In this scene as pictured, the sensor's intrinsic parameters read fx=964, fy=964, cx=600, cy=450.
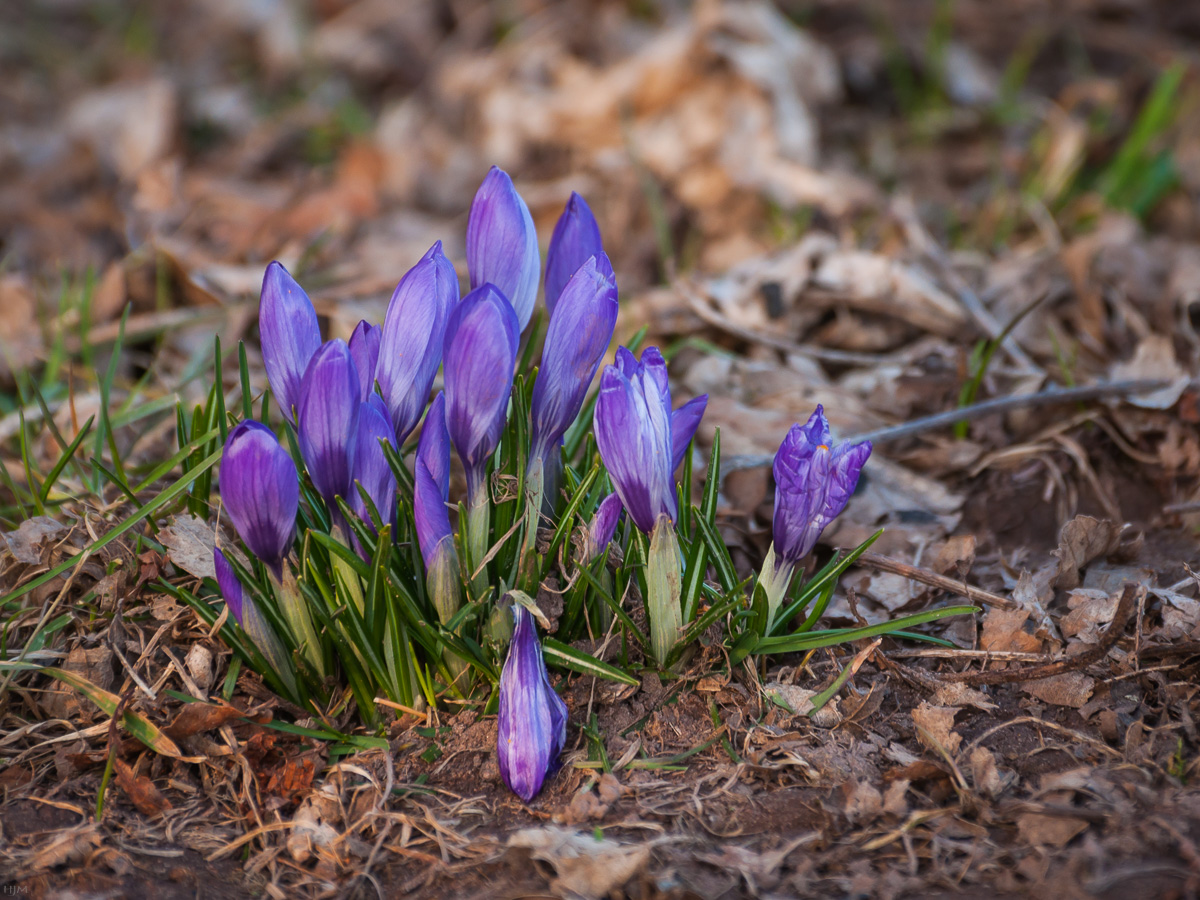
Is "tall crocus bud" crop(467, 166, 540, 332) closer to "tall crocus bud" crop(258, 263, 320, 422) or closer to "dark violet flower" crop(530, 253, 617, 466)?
"dark violet flower" crop(530, 253, 617, 466)

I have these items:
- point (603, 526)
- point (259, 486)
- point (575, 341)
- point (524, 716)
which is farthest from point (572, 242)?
point (524, 716)

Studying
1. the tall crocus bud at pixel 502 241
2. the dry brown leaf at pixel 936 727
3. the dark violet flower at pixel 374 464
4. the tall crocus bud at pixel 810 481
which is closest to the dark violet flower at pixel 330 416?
the dark violet flower at pixel 374 464

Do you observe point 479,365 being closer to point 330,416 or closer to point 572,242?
point 330,416

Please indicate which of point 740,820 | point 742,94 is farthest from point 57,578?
point 742,94

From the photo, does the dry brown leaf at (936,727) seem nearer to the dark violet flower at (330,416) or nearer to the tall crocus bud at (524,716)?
the tall crocus bud at (524,716)

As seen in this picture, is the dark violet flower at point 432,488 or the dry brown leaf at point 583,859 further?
the dark violet flower at point 432,488

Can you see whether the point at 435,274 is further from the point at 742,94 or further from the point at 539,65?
the point at 539,65
